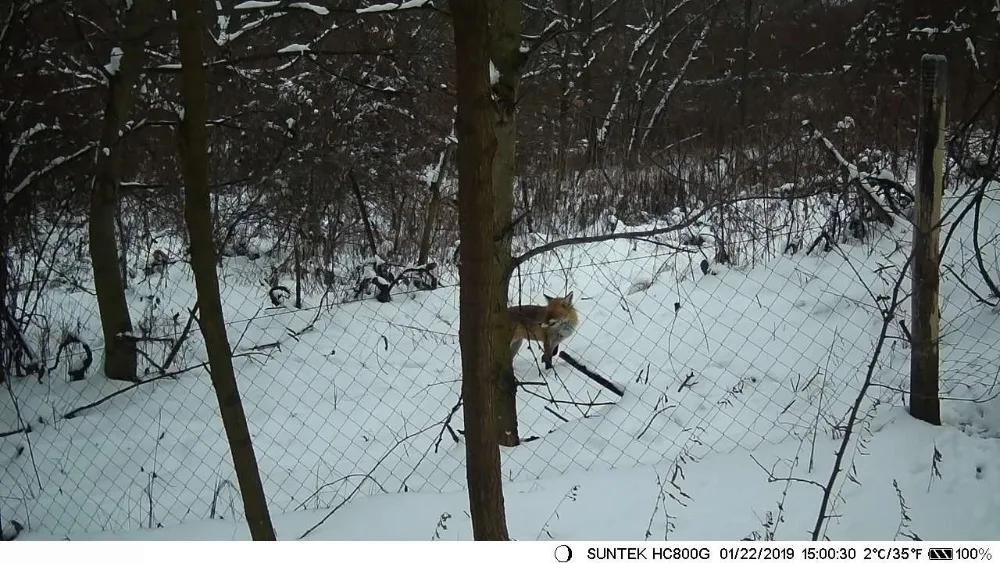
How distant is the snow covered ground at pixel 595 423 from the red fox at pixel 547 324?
236 mm

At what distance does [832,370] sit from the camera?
4.13m

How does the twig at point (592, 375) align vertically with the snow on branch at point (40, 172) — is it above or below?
below

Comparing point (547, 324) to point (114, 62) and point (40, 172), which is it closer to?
point (114, 62)

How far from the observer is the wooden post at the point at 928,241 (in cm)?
319

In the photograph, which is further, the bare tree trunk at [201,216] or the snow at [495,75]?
the snow at [495,75]

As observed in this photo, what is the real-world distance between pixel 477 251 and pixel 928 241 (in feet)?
8.65

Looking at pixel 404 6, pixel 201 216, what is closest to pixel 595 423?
pixel 404 6

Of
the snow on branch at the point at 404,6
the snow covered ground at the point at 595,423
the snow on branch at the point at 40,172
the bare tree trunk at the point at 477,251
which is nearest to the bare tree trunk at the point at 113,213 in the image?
the snow on branch at the point at 40,172

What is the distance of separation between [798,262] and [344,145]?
4.37 meters

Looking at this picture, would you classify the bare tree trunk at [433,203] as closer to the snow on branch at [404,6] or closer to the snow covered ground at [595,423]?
the snow covered ground at [595,423]
